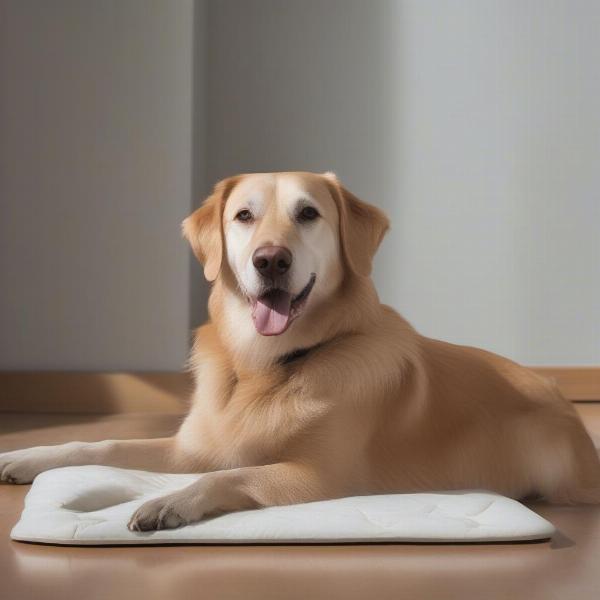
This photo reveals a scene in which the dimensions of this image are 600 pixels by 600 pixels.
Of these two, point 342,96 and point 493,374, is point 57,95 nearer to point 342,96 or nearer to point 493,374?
point 342,96

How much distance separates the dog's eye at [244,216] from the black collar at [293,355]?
333 millimetres

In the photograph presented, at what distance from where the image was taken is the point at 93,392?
13.7 feet

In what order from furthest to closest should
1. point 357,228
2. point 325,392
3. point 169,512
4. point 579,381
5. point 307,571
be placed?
point 579,381
point 357,228
point 325,392
point 169,512
point 307,571

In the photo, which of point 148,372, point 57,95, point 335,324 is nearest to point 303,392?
point 335,324

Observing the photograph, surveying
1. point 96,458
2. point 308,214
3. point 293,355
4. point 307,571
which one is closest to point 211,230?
point 308,214

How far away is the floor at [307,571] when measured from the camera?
5.39ft

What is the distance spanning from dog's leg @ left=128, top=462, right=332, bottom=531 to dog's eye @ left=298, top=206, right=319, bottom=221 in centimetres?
57

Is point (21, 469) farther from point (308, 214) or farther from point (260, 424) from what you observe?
point (308, 214)

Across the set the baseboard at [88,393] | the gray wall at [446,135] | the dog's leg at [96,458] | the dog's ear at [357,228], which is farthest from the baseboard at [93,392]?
the dog's ear at [357,228]

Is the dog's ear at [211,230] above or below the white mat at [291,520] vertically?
above

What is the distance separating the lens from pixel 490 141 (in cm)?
476

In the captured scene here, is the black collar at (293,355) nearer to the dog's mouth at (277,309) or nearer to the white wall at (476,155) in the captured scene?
the dog's mouth at (277,309)

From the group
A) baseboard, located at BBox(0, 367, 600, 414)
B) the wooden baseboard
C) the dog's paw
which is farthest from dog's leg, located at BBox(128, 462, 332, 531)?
the wooden baseboard

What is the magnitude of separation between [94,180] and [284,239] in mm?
2135
